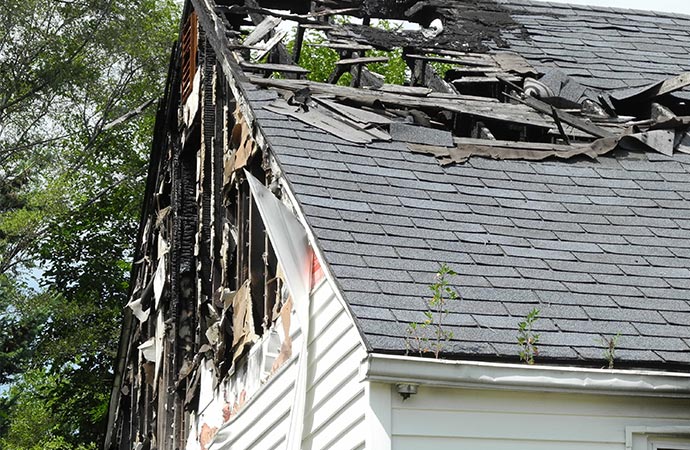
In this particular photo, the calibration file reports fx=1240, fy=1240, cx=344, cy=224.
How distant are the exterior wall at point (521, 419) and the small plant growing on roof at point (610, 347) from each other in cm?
29

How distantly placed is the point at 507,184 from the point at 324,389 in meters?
2.25

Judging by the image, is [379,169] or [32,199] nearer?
[379,169]

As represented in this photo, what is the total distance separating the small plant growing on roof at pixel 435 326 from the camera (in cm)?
684

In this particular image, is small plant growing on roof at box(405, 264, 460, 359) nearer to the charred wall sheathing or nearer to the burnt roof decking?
the burnt roof decking

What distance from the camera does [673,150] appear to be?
10164mm

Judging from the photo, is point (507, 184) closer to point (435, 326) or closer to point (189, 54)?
point (435, 326)

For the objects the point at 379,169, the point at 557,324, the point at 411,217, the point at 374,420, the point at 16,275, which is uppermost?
the point at 16,275

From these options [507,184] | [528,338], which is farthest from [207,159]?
[528,338]

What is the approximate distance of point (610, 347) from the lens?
23.5 feet

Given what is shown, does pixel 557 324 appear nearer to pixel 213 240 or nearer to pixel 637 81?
pixel 637 81

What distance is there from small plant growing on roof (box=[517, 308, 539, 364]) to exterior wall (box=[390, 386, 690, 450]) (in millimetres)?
273

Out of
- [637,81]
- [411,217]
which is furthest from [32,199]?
[411,217]

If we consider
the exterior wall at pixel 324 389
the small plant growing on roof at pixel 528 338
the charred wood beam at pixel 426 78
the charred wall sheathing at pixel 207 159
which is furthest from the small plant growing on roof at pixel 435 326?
the charred wall sheathing at pixel 207 159

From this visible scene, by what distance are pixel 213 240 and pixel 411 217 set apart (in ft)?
15.5
